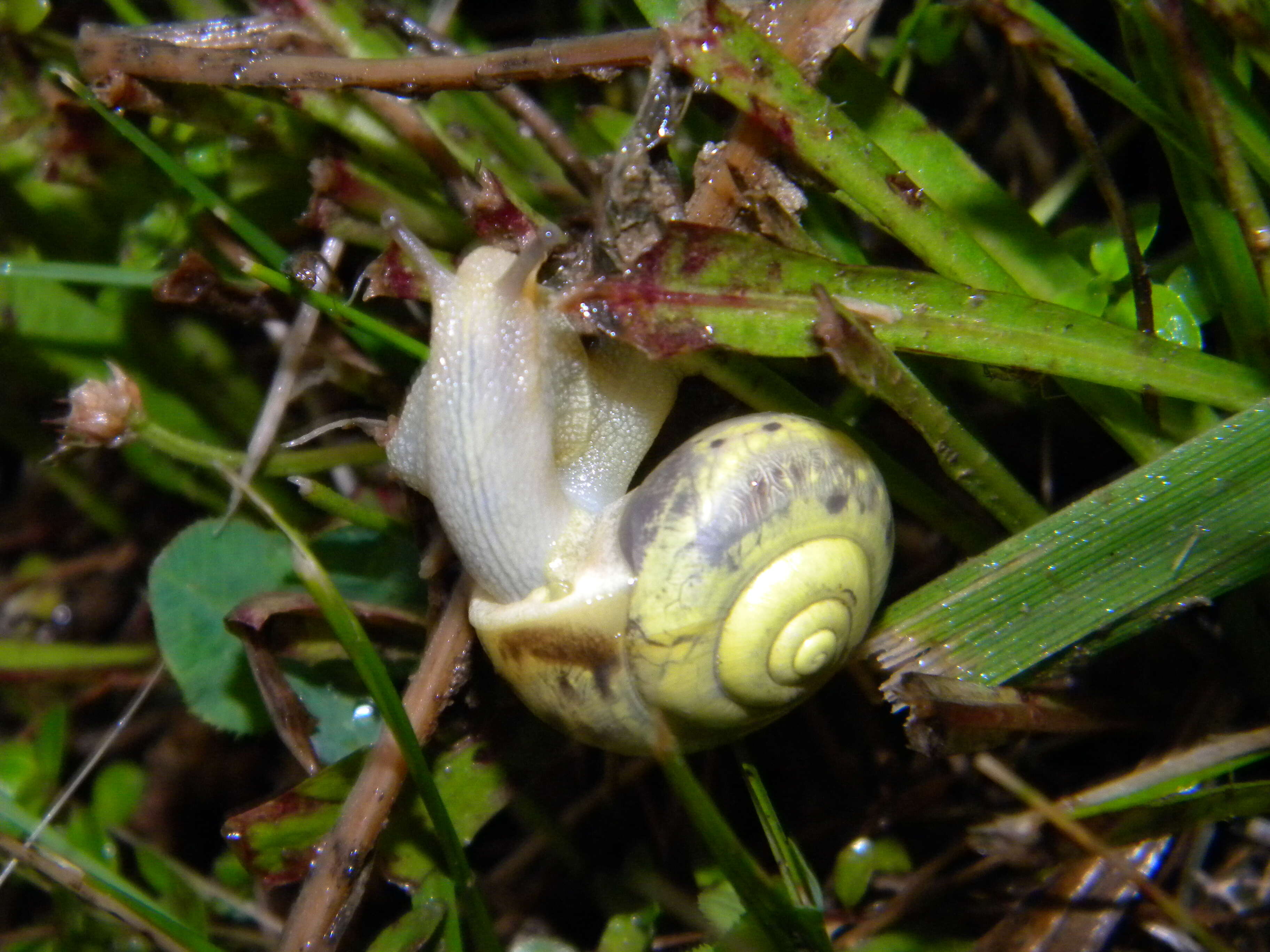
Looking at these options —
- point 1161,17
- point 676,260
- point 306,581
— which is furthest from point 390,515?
point 1161,17

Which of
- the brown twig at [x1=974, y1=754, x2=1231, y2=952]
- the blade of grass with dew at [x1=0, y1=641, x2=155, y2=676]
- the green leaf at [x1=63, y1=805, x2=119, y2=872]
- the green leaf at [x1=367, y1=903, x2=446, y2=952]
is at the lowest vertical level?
the green leaf at [x1=63, y1=805, x2=119, y2=872]

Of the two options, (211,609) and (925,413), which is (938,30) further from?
(211,609)

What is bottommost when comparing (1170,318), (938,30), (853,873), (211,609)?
(211,609)

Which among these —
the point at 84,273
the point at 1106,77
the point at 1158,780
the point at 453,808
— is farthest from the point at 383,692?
the point at 1106,77

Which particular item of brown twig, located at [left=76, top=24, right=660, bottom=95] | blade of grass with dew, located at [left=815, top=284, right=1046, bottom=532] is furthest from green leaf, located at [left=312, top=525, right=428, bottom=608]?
blade of grass with dew, located at [left=815, top=284, right=1046, bottom=532]

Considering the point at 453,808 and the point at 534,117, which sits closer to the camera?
the point at 453,808

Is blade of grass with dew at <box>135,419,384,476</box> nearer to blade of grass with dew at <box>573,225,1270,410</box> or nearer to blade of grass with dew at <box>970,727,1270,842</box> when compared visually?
blade of grass with dew at <box>573,225,1270,410</box>
